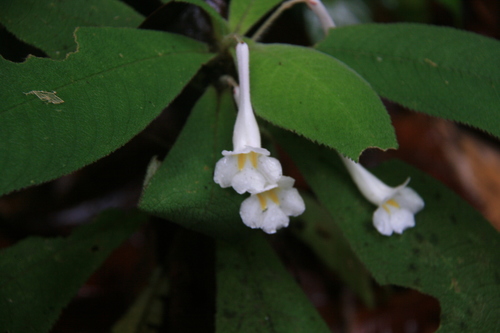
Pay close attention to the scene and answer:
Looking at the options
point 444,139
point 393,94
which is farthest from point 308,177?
point 444,139

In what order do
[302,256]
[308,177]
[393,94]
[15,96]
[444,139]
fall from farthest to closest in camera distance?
1. [444,139]
2. [302,256]
3. [308,177]
4. [393,94]
5. [15,96]

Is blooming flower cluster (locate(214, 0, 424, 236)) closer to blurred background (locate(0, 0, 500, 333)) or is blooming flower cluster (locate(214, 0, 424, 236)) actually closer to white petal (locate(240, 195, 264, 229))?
white petal (locate(240, 195, 264, 229))

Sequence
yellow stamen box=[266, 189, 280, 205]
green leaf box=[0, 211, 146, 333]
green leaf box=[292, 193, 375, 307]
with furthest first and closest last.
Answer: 1. green leaf box=[292, 193, 375, 307]
2. green leaf box=[0, 211, 146, 333]
3. yellow stamen box=[266, 189, 280, 205]

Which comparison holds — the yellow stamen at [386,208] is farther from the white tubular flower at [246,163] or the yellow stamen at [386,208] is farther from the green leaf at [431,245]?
the white tubular flower at [246,163]

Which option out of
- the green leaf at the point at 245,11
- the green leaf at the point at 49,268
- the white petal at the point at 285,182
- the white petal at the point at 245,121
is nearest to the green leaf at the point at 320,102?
the white petal at the point at 245,121

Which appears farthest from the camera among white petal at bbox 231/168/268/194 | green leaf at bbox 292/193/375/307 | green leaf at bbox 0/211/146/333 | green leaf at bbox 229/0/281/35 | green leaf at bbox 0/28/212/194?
green leaf at bbox 292/193/375/307

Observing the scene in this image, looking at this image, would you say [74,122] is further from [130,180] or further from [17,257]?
[130,180]

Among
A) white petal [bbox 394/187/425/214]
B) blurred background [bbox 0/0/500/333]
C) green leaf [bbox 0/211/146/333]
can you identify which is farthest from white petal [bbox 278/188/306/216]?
green leaf [bbox 0/211/146/333]
